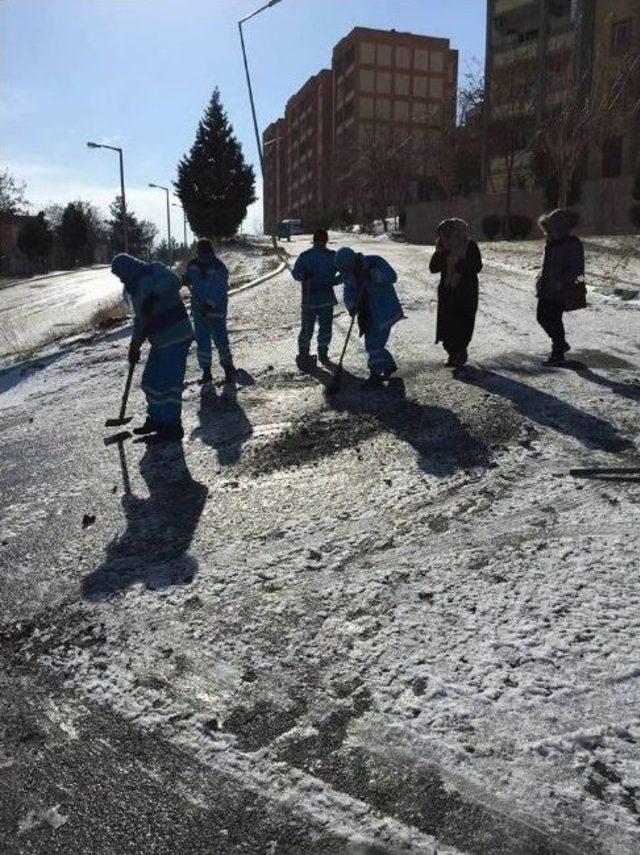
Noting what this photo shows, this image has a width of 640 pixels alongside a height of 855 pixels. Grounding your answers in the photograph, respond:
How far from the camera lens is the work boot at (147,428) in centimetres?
581

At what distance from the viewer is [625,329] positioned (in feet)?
29.9

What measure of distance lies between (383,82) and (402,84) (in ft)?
9.66

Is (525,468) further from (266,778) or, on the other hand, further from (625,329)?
(625,329)

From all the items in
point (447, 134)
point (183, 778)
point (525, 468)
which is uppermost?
point (447, 134)

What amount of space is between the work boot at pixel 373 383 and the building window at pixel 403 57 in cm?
8825

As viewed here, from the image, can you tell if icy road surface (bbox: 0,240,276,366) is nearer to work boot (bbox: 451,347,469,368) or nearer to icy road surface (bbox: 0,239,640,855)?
work boot (bbox: 451,347,469,368)

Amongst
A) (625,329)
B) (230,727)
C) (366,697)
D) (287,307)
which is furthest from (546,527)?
(287,307)

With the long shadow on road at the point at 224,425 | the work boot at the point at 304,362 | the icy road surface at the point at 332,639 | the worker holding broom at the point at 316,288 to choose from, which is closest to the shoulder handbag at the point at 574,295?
the icy road surface at the point at 332,639

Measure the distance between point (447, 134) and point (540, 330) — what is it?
92.6 ft

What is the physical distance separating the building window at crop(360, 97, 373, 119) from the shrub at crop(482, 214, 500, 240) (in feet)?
187

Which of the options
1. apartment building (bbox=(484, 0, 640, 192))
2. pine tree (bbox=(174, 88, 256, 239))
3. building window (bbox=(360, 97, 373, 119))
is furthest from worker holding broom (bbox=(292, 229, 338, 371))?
building window (bbox=(360, 97, 373, 119))

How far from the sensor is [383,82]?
82.8 m

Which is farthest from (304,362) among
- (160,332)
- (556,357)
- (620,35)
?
(620,35)

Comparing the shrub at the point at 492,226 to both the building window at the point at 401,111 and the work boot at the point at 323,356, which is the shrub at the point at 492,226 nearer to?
the work boot at the point at 323,356
